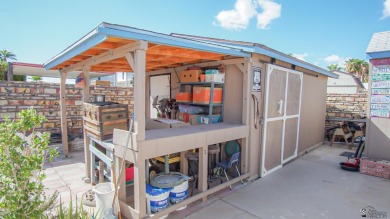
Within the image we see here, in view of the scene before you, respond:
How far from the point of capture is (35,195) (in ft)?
7.17

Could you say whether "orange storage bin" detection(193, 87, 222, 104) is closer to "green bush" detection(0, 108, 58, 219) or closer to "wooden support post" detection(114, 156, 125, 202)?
"wooden support post" detection(114, 156, 125, 202)

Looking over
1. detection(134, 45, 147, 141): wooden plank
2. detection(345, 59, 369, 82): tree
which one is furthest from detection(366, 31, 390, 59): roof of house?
detection(345, 59, 369, 82): tree

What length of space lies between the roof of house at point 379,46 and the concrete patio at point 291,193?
2612 millimetres

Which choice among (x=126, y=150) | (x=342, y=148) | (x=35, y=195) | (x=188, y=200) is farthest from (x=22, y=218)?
(x=342, y=148)

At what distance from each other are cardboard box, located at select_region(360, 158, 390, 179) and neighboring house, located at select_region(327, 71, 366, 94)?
15.6 meters

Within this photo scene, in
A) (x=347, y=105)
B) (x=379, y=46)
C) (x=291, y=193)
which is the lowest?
(x=291, y=193)

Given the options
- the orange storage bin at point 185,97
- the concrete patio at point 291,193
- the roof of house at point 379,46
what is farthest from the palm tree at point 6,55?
the roof of house at point 379,46

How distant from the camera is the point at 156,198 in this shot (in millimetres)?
2758

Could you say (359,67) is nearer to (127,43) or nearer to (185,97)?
(185,97)

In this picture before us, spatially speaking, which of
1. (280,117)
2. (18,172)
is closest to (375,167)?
(280,117)

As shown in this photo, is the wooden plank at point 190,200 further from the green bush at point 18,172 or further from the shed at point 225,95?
the green bush at point 18,172

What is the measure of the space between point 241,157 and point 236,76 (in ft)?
5.17

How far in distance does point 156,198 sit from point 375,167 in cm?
462

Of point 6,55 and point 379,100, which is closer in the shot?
point 379,100
